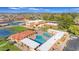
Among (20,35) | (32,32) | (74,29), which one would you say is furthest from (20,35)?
(74,29)

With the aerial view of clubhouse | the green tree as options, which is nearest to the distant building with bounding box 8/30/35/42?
the aerial view of clubhouse

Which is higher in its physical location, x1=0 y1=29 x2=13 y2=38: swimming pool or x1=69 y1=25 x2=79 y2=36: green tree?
x1=69 y1=25 x2=79 y2=36: green tree

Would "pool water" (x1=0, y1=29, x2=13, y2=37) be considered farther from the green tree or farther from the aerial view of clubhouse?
the green tree

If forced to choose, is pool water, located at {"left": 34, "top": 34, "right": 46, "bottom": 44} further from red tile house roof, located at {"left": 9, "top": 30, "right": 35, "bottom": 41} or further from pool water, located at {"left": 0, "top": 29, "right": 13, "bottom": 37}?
pool water, located at {"left": 0, "top": 29, "right": 13, "bottom": 37}

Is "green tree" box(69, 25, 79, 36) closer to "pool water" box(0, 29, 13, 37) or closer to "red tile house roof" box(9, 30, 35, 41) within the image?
"red tile house roof" box(9, 30, 35, 41)

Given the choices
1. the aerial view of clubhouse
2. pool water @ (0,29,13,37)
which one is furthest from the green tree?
pool water @ (0,29,13,37)

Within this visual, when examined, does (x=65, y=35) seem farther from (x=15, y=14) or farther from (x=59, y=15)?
(x=15, y=14)

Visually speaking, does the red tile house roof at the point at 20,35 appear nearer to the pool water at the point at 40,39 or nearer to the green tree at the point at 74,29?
the pool water at the point at 40,39

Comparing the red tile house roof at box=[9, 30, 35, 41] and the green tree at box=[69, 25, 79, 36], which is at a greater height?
the green tree at box=[69, 25, 79, 36]

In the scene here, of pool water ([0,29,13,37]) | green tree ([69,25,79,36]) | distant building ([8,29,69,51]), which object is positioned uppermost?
green tree ([69,25,79,36])
